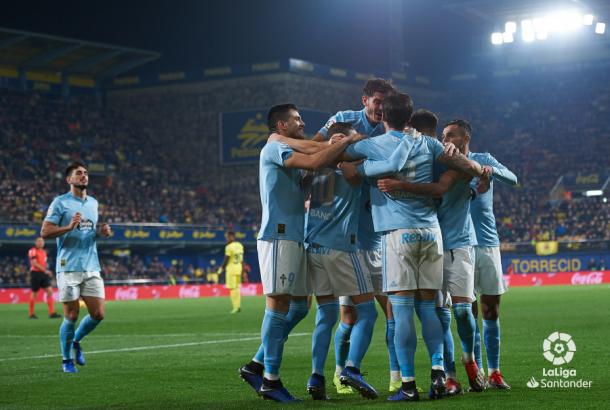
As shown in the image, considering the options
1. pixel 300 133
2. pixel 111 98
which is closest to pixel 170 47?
pixel 111 98

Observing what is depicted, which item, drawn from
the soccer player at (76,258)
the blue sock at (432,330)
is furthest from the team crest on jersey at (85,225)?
the blue sock at (432,330)

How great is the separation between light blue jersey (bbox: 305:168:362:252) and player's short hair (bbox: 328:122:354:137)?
327mm

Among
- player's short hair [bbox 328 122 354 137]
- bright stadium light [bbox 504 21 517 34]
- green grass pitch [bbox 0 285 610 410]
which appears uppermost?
bright stadium light [bbox 504 21 517 34]

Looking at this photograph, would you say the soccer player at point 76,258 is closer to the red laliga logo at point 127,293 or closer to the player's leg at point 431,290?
the player's leg at point 431,290

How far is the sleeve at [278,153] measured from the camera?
334 inches

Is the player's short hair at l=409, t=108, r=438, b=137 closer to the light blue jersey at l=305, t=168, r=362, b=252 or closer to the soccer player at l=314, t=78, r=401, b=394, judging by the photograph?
the soccer player at l=314, t=78, r=401, b=394

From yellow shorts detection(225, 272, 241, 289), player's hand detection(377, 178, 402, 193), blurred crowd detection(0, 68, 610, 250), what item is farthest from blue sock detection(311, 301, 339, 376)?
blurred crowd detection(0, 68, 610, 250)

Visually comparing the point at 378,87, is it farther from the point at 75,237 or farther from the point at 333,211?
the point at 75,237

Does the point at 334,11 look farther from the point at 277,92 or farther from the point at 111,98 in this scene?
the point at 111,98

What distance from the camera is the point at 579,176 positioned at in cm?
5578

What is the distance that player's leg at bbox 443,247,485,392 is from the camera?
8.73 meters

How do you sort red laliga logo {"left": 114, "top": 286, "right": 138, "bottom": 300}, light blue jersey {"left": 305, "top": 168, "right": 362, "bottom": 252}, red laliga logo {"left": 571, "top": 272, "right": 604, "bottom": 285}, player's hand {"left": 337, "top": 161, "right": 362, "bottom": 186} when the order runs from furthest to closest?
red laliga logo {"left": 571, "top": 272, "right": 604, "bottom": 285}, red laliga logo {"left": 114, "top": 286, "right": 138, "bottom": 300}, light blue jersey {"left": 305, "top": 168, "right": 362, "bottom": 252}, player's hand {"left": 337, "top": 161, "right": 362, "bottom": 186}

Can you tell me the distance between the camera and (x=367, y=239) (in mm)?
9227

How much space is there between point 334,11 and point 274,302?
5487 cm
